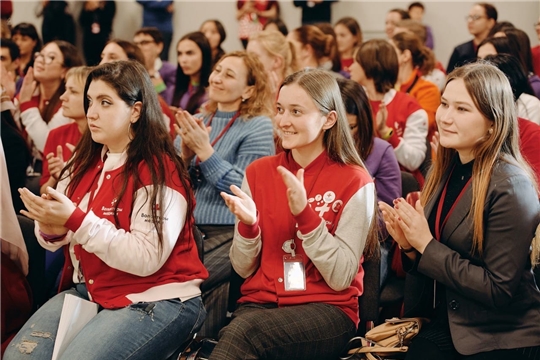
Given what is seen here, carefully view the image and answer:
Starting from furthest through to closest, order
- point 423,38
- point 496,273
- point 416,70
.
A: 1. point 423,38
2. point 416,70
3. point 496,273

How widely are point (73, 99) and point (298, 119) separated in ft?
4.91

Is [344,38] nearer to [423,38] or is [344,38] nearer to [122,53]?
[423,38]

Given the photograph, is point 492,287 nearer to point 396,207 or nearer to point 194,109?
point 396,207

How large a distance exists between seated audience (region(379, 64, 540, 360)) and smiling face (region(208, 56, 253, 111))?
127cm

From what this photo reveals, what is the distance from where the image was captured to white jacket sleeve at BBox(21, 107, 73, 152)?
3.99 m

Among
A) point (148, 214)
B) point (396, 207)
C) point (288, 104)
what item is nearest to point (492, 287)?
point (396, 207)

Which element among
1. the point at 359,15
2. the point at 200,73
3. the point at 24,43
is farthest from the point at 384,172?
the point at 359,15

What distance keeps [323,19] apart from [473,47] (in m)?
2.12

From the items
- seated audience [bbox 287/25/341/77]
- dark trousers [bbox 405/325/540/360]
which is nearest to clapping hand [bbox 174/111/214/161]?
dark trousers [bbox 405/325/540/360]

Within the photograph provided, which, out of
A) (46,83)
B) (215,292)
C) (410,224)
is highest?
(46,83)

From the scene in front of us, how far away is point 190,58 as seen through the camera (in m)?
4.79

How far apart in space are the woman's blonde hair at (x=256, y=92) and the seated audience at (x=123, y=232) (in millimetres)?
859

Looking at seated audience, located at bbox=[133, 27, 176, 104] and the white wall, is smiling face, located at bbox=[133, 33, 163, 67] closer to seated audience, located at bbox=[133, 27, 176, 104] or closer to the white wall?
seated audience, located at bbox=[133, 27, 176, 104]

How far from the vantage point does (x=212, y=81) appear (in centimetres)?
327
